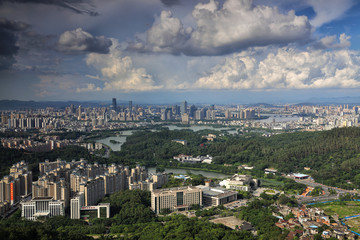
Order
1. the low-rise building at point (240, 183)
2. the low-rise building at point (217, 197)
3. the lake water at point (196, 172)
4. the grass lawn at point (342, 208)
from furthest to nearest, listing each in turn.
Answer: the lake water at point (196, 172), the low-rise building at point (240, 183), the low-rise building at point (217, 197), the grass lawn at point (342, 208)

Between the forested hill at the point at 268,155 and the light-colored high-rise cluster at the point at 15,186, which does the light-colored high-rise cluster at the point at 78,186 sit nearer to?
the light-colored high-rise cluster at the point at 15,186

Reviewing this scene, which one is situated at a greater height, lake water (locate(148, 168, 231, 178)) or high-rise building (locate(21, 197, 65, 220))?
high-rise building (locate(21, 197, 65, 220))

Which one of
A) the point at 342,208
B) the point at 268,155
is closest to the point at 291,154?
the point at 268,155

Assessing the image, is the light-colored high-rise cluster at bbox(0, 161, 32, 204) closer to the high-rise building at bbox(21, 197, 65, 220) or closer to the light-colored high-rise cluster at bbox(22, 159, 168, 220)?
the light-colored high-rise cluster at bbox(22, 159, 168, 220)

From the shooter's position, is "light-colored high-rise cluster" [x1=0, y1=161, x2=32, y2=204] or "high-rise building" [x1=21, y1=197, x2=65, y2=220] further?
"light-colored high-rise cluster" [x1=0, y1=161, x2=32, y2=204]

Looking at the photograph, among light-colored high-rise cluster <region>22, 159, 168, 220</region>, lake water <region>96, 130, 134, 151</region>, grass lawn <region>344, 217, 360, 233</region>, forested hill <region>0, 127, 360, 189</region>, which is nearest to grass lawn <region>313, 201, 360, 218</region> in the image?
grass lawn <region>344, 217, 360, 233</region>

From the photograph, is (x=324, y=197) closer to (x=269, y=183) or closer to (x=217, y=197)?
(x=269, y=183)

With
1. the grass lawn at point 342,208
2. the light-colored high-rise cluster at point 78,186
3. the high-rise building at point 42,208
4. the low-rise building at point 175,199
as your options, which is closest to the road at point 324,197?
the grass lawn at point 342,208
